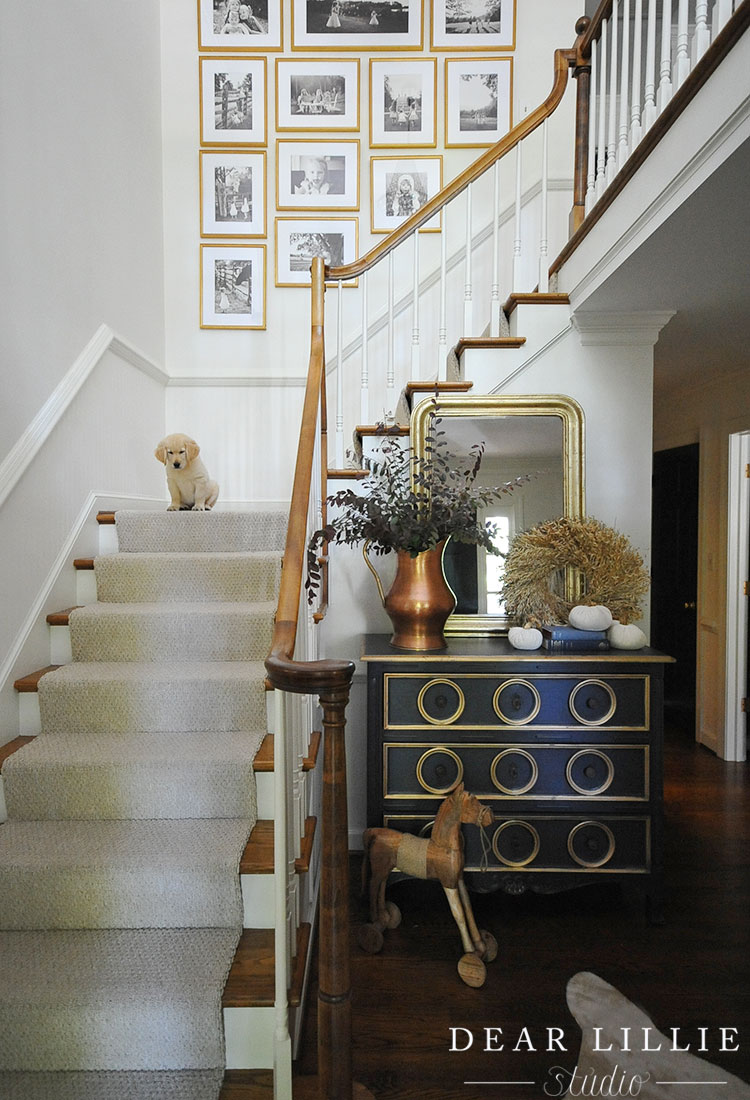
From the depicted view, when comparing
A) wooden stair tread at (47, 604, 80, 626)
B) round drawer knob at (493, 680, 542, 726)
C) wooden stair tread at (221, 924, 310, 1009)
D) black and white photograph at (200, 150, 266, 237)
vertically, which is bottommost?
wooden stair tread at (221, 924, 310, 1009)

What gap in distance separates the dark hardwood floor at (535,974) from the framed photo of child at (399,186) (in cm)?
326

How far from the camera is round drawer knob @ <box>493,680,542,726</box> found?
241cm

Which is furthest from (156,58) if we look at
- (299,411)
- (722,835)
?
(722,835)

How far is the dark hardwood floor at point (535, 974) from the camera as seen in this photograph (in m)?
1.76

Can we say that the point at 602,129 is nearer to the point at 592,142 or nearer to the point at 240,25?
the point at 592,142

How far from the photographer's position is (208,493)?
3082mm

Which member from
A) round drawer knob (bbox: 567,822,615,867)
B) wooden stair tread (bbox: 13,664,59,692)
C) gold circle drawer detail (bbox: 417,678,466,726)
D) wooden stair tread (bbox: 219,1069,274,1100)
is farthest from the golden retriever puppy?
wooden stair tread (bbox: 219,1069,274,1100)

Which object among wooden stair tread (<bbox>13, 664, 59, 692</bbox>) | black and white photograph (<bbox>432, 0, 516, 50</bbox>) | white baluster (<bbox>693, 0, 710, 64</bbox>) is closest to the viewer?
white baluster (<bbox>693, 0, 710, 64</bbox>)

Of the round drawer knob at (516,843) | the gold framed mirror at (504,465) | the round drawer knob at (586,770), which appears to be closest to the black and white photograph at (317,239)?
the gold framed mirror at (504,465)

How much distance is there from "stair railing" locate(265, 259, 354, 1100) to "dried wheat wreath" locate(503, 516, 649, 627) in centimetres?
109

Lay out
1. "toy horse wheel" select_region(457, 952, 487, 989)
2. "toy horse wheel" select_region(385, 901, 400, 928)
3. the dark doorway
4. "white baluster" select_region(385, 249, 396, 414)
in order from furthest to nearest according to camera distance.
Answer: the dark doorway < "white baluster" select_region(385, 249, 396, 414) < "toy horse wheel" select_region(385, 901, 400, 928) < "toy horse wheel" select_region(457, 952, 487, 989)

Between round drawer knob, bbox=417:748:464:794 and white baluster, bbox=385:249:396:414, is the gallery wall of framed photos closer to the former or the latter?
white baluster, bbox=385:249:396:414

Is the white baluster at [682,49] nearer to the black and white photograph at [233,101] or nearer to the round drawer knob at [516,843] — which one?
the round drawer knob at [516,843]

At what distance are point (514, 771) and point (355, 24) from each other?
388cm
